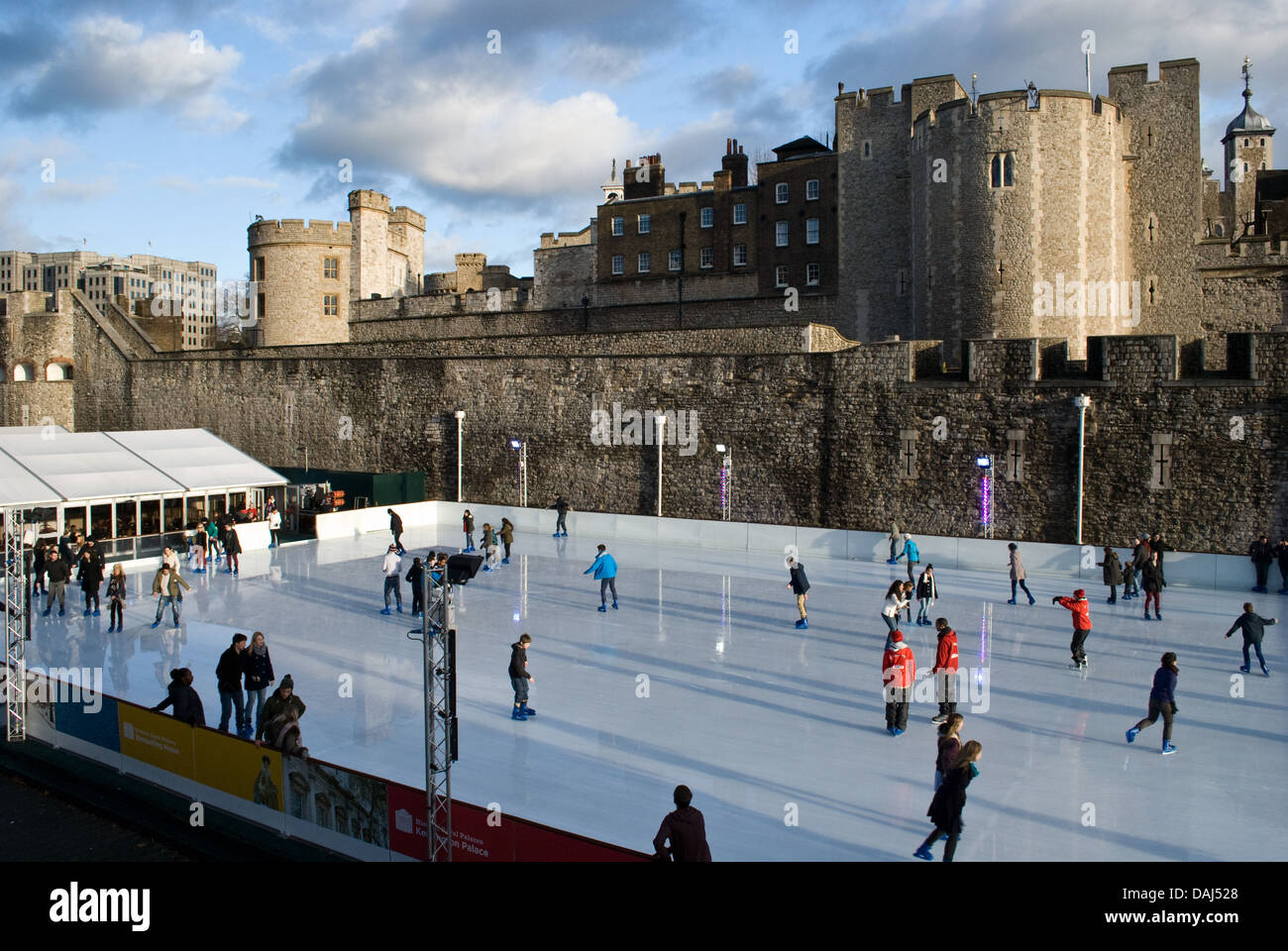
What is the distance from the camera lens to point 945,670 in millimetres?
9938

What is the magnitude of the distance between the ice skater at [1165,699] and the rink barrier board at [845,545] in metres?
7.79

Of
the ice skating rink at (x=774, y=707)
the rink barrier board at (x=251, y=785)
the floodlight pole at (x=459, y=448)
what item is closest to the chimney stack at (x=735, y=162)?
the floodlight pole at (x=459, y=448)

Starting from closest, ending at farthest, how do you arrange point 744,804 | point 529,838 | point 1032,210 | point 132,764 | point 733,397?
point 529,838, point 744,804, point 132,764, point 733,397, point 1032,210

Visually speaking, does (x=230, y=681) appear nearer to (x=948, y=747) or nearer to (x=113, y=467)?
(x=948, y=747)

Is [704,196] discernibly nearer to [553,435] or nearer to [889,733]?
[553,435]

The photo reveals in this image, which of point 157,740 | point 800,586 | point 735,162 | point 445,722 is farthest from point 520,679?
point 735,162

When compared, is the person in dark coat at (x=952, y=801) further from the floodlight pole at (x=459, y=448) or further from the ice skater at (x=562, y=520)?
the floodlight pole at (x=459, y=448)

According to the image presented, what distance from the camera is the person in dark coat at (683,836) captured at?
234 inches

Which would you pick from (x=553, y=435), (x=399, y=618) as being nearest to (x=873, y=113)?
(x=553, y=435)

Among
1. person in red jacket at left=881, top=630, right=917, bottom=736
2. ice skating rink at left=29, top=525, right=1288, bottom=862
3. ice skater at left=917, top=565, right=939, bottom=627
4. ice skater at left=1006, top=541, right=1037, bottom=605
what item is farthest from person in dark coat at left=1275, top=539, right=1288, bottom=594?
person in red jacket at left=881, top=630, right=917, bottom=736

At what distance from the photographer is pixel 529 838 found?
6.55 meters

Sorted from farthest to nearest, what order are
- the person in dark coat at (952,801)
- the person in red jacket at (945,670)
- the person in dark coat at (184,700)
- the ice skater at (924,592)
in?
1. the ice skater at (924,592)
2. the person in red jacket at (945,670)
3. the person in dark coat at (184,700)
4. the person in dark coat at (952,801)

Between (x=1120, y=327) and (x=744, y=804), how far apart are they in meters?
24.7

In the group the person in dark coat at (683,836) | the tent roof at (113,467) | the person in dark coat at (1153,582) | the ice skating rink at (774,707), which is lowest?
the ice skating rink at (774,707)
